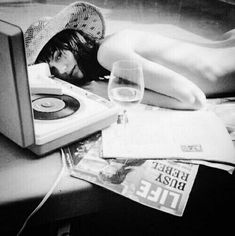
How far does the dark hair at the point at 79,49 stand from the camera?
1.03 meters

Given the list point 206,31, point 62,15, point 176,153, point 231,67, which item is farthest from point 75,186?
point 206,31

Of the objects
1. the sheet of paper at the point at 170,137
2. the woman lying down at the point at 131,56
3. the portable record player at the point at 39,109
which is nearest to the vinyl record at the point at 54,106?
the portable record player at the point at 39,109

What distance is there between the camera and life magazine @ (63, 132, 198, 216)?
2.02 feet

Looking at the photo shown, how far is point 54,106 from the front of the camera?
76 centimetres

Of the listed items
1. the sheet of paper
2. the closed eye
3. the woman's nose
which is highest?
the closed eye

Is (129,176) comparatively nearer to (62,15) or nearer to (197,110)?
(197,110)

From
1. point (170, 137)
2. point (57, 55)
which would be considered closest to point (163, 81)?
point (170, 137)

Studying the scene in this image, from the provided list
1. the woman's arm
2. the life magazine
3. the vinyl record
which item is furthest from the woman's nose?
the life magazine

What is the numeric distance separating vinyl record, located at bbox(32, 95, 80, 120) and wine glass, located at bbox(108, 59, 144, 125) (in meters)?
0.11

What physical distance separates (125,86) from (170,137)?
7.6 inches

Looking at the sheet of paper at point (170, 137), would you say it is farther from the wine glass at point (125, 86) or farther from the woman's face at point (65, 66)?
the woman's face at point (65, 66)

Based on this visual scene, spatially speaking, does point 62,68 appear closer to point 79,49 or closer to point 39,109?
point 79,49

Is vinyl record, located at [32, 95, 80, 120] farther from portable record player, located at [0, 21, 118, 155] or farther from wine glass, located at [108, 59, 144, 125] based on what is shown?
wine glass, located at [108, 59, 144, 125]

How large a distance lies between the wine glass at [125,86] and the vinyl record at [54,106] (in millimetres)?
115
